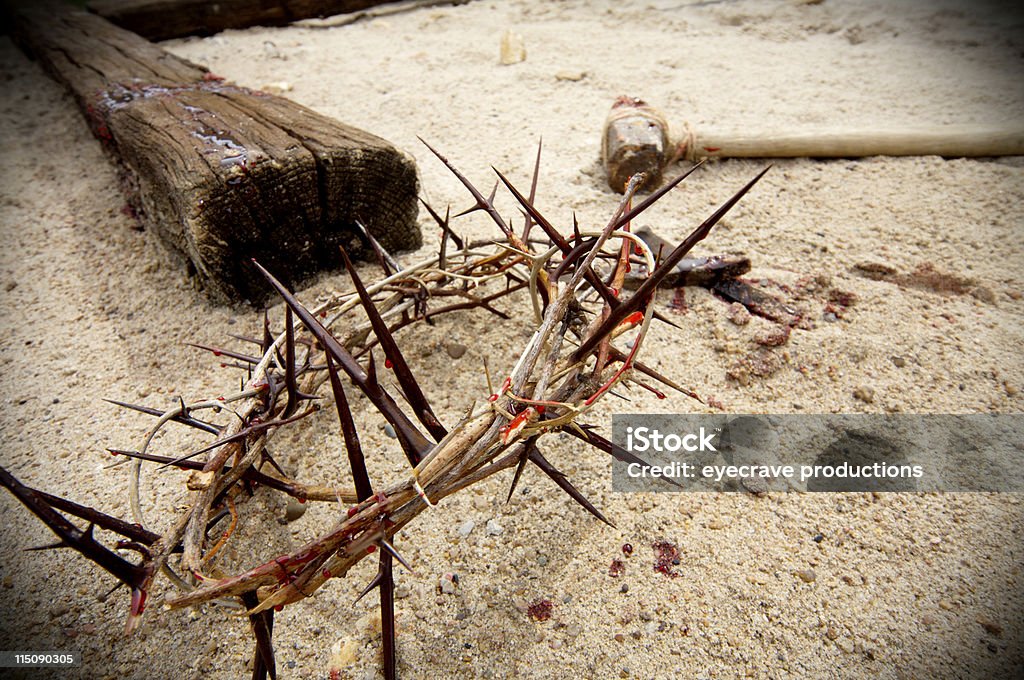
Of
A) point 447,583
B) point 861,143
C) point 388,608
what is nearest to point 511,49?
point 861,143

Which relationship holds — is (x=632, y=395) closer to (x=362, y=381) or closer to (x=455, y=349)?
(x=455, y=349)

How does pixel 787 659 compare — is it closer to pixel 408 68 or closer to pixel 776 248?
pixel 776 248

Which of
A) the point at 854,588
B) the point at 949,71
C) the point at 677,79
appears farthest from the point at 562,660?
the point at 949,71

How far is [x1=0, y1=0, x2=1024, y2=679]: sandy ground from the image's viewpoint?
3.88 ft

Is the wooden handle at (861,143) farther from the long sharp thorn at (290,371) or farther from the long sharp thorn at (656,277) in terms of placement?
the long sharp thorn at (290,371)

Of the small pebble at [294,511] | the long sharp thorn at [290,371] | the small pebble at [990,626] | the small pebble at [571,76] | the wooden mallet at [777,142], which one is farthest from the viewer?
the small pebble at [571,76]

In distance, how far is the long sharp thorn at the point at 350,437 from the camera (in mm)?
798

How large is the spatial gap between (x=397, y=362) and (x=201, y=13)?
4.26 m

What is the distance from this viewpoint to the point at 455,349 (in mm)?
1786

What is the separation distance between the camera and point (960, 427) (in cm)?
153

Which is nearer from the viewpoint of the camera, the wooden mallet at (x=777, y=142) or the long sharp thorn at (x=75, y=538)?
the long sharp thorn at (x=75, y=538)

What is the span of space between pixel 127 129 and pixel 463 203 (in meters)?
1.17

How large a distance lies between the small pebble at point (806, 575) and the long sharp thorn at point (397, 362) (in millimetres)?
851

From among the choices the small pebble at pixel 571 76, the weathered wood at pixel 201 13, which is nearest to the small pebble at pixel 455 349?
the small pebble at pixel 571 76
